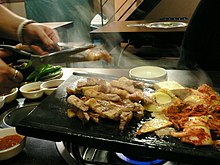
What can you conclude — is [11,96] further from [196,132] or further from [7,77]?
[196,132]

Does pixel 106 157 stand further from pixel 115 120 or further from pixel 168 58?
pixel 168 58

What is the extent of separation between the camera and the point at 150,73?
213 cm

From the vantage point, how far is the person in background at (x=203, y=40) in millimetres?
2523

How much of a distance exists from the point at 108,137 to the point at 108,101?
347 mm

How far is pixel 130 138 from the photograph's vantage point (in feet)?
4.01

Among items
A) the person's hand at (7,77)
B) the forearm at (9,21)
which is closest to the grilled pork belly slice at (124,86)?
the person's hand at (7,77)

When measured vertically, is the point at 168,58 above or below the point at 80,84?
below

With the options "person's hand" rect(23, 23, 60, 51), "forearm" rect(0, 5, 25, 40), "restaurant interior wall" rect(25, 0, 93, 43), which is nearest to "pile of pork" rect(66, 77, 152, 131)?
"person's hand" rect(23, 23, 60, 51)

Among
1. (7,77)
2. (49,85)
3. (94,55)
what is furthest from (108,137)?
(94,55)

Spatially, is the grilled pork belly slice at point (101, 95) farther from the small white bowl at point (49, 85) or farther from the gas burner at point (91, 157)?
the small white bowl at point (49, 85)

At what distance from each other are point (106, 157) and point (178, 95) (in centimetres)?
64

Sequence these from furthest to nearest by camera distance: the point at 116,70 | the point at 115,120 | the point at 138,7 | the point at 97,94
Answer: the point at 138,7, the point at 116,70, the point at 97,94, the point at 115,120

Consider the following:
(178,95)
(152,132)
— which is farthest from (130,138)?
(178,95)

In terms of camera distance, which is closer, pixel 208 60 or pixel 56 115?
pixel 56 115
